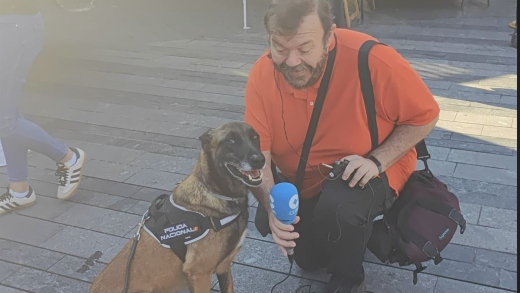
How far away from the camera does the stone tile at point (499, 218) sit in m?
3.41

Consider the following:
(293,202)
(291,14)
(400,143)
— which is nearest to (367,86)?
(400,143)

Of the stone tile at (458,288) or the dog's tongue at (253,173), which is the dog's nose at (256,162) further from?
the stone tile at (458,288)

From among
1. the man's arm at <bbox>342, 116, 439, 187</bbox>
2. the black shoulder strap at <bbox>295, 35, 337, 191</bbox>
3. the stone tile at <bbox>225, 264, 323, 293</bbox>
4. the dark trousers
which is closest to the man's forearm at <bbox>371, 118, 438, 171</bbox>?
the man's arm at <bbox>342, 116, 439, 187</bbox>

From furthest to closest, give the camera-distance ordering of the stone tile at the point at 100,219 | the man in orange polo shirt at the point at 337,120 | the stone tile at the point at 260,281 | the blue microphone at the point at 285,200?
the stone tile at the point at 100,219
the stone tile at the point at 260,281
the man in orange polo shirt at the point at 337,120
the blue microphone at the point at 285,200

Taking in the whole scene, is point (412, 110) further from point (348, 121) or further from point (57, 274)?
point (57, 274)

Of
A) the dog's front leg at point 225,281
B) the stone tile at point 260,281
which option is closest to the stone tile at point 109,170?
the stone tile at point 260,281

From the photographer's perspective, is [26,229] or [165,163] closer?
[26,229]

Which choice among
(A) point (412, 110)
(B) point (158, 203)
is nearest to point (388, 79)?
(A) point (412, 110)

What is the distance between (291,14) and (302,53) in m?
0.18

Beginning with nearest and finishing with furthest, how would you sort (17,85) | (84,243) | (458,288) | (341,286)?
(341,286), (458,288), (84,243), (17,85)

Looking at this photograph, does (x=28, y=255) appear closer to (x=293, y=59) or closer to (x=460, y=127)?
(x=293, y=59)

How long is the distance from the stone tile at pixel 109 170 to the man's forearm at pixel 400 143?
229 cm

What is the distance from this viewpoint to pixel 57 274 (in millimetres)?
3141

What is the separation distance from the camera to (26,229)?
359 cm
